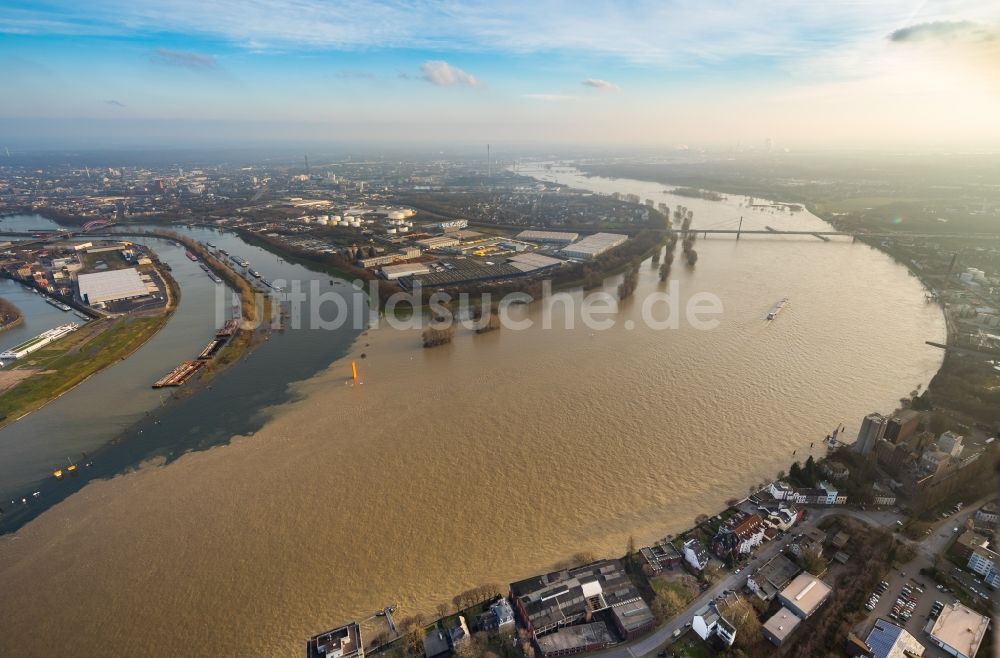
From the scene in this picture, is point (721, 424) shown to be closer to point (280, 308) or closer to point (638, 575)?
point (638, 575)

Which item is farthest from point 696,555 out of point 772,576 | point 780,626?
point 780,626

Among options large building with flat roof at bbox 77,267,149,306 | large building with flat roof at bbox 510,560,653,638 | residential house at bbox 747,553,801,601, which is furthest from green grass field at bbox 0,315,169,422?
residential house at bbox 747,553,801,601

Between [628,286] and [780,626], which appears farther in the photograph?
[628,286]

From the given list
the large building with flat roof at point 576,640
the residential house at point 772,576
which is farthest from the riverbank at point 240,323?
the residential house at point 772,576

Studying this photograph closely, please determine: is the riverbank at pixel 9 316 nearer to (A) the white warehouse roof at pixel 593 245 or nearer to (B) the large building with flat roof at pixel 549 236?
(A) the white warehouse roof at pixel 593 245

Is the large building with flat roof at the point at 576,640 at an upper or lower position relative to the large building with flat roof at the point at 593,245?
lower

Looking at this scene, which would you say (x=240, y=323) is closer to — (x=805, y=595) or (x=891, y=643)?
(x=805, y=595)
